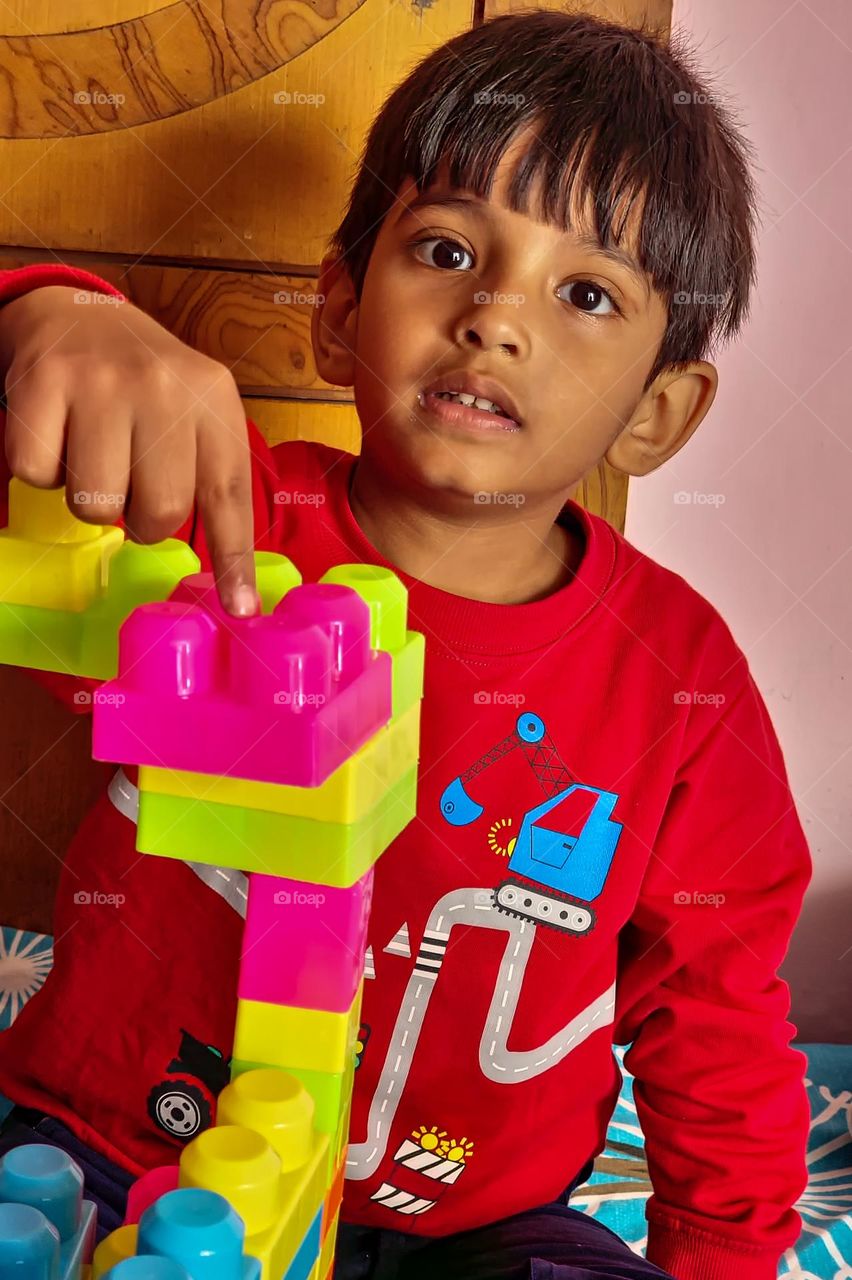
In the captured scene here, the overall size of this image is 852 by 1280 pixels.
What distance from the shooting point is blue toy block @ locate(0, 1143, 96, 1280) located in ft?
1.12

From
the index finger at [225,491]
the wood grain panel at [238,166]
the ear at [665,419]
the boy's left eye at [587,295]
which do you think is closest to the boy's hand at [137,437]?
the index finger at [225,491]

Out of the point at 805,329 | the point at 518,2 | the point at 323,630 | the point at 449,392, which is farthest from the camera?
the point at 805,329

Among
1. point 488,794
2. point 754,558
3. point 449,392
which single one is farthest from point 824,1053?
point 449,392

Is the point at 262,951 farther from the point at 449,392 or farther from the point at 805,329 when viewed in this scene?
the point at 805,329

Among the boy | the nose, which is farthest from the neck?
the nose

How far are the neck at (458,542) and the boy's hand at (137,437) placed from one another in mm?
334

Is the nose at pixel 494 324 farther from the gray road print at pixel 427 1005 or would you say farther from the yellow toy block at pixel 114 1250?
the yellow toy block at pixel 114 1250

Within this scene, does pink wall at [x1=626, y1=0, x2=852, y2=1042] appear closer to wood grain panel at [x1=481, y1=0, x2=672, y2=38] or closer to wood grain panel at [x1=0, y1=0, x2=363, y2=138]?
wood grain panel at [x1=481, y1=0, x2=672, y2=38]

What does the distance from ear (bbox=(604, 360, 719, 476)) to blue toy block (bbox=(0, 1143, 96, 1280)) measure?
1.80 feet

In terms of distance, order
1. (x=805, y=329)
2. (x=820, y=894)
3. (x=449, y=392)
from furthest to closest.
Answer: (x=820, y=894) < (x=805, y=329) < (x=449, y=392)

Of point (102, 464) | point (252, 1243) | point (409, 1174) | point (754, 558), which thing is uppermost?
point (102, 464)

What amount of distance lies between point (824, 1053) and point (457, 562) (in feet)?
2.07

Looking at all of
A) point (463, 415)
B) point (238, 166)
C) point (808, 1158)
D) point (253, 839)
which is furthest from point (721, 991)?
point (238, 166)

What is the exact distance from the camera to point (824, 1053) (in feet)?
3.58
